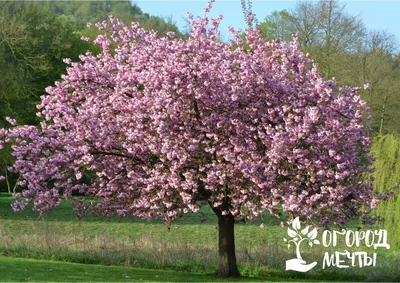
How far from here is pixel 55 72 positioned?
46781 millimetres

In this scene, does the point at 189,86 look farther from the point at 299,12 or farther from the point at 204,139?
the point at 299,12

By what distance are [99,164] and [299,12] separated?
35.4m

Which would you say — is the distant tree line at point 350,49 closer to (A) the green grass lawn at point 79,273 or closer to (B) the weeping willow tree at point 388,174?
(B) the weeping willow tree at point 388,174

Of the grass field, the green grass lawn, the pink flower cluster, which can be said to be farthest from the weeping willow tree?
the pink flower cluster

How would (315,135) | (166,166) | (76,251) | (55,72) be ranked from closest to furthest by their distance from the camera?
(315,135)
(166,166)
(76,251)
(55,72)

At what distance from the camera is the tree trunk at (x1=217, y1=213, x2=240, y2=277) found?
17.0 metres

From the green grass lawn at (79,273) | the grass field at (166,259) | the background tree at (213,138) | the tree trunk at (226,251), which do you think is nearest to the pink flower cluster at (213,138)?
the background tree at (213,138)

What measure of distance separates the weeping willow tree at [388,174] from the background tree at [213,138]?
283 inches

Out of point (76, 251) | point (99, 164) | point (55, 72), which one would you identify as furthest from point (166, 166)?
point (55, 72)

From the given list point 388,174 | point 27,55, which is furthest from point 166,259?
point 27,55

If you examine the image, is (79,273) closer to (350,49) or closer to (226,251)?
(226,251)

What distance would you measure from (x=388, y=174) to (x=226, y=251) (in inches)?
325

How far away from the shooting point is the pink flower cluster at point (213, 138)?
14.2 m

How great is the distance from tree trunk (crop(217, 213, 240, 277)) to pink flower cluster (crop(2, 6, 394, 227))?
1.11 meters
